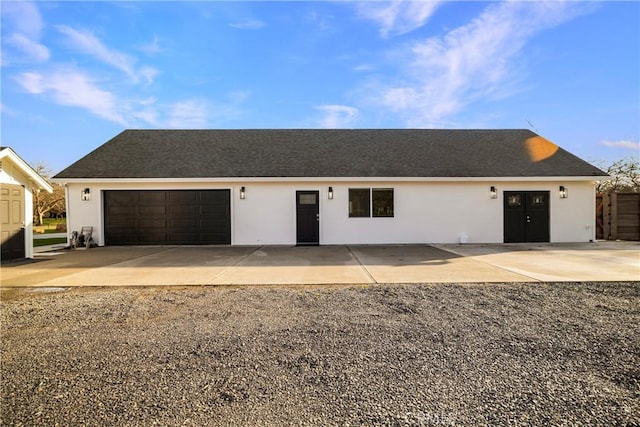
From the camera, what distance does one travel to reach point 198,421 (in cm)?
205

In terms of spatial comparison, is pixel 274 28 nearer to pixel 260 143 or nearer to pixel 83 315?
pixel 260 143

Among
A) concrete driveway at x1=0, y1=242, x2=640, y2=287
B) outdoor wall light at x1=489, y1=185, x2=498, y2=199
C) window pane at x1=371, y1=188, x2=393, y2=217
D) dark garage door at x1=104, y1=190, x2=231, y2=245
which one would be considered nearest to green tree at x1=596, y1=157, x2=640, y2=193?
concrete driveway at x1=0, y1=242, x2=640, y2=287

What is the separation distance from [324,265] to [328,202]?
427 cm

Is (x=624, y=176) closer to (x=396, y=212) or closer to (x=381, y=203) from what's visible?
(x=396, y=212)

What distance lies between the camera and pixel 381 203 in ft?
38.3

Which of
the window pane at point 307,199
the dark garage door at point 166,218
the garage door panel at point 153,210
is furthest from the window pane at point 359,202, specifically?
the garage door panel at point 153,210

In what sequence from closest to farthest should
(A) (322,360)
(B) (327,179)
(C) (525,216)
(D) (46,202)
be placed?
1. (A) (322,360)
2. (B) (327,179)
3. (C) (525,216)
4. (D) (46,202)

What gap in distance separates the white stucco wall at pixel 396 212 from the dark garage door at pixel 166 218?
264 millimetres

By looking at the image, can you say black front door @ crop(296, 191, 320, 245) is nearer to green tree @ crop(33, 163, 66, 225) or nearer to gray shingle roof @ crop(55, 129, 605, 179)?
gray shingle roof @ crop(55, 129, 605, 179)

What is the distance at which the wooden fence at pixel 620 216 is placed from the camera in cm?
1200

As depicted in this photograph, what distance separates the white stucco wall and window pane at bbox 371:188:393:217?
19 centimetres

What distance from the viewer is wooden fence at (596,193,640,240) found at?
1200 centimetres

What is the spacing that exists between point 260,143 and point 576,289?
1199 centimetres

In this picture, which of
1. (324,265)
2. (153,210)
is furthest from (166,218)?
(324,265)
